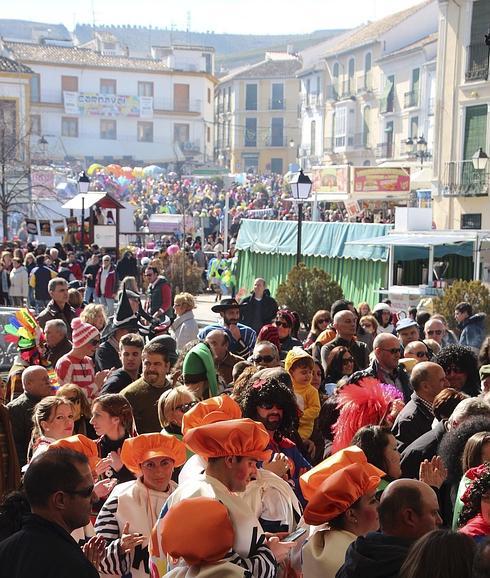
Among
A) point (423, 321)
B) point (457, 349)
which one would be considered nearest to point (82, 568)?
point (457, 349)

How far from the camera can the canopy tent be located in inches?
834

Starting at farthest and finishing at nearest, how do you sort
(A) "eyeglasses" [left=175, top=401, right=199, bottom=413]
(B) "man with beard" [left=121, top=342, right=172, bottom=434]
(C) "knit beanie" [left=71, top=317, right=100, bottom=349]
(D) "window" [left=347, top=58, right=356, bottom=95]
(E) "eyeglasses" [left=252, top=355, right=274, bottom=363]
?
(D) "window" [left=347, top=58, right=356, bottom=95] → (C) "knit beanie" [left=71, top=317, right=100, bottom=349] → (E) "eyeglasses" [left=252, top=355, right=274, bottom=363] → (B) "man with beard" [left=121, top=342, right=172, bottom=434] → (A) "eyeglasses" [left=175, top=401, right=199, bottom=413]

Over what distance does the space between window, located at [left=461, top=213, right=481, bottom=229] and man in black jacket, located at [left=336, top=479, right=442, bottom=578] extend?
90.5ft

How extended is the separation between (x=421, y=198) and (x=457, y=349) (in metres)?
26.6

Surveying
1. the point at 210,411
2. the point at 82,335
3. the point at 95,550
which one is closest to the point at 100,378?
the point at 82,335

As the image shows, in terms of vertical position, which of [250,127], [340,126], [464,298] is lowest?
[464,298]

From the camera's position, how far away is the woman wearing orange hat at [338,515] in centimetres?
399

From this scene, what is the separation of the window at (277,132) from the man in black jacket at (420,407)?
9592cm

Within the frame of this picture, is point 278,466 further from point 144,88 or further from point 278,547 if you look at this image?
point 144,88

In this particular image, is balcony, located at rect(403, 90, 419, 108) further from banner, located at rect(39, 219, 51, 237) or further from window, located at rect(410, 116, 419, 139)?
banner, located at rect(39, 219, 51, 237)

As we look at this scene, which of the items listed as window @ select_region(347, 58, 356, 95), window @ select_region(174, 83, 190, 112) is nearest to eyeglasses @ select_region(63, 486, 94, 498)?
window @ select_region(347, 58, 356, 95)

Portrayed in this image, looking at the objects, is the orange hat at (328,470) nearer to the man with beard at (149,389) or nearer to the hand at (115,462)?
the hand at (115,462)

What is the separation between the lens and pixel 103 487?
5344 millimetres

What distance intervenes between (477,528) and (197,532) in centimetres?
122
